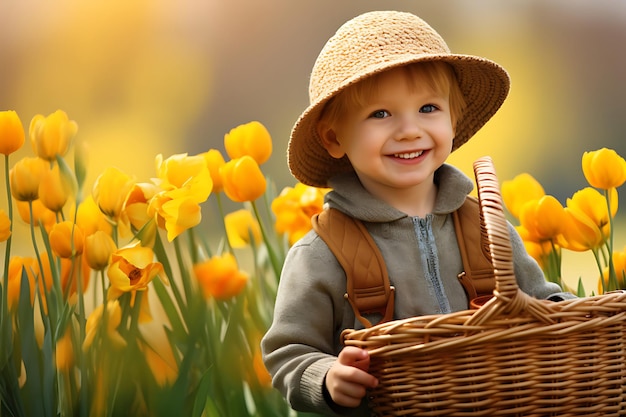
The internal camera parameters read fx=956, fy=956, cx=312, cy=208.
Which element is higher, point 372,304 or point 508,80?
point 508,80

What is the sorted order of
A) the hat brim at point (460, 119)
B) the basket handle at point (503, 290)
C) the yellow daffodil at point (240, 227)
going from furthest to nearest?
the yellow daffodil at point (240, 227), the hat brim at point (460, 119), the basket handle at point (503, 290)

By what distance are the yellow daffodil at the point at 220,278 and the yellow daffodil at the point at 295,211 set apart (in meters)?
0.22

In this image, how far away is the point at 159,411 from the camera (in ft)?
5.73

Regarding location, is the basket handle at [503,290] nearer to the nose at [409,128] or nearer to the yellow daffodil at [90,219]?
the nose at [409,128]

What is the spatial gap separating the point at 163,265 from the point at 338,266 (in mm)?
425

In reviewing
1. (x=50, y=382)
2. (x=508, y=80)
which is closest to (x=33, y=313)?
(x=50, y=382)

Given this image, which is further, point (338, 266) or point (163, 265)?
point (163, 265)

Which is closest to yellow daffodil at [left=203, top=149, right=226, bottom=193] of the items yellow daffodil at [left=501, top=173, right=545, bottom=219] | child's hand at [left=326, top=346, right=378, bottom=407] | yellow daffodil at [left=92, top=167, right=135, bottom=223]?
yellow daffodil at [left=92, top=167, right=135, bottom=223]

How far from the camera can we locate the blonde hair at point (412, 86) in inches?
63.6

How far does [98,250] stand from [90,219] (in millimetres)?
143

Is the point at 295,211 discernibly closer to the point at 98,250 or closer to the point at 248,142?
the point at 248,142

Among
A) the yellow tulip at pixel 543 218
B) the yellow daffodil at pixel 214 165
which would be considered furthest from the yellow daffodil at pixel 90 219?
the yellow tulip at pixel 543 218

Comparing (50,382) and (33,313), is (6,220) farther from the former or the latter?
(50,382)

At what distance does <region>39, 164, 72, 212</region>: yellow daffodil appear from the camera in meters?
1.88
